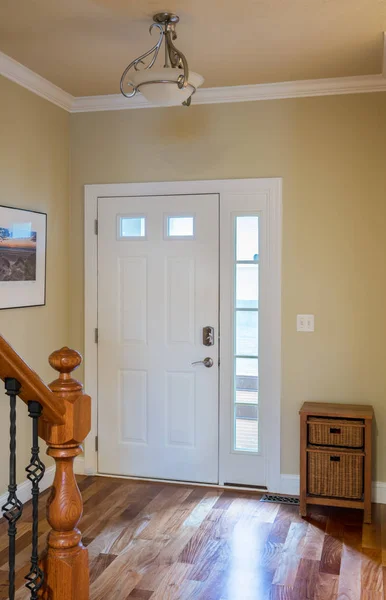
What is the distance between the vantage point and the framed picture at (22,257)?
143 inches

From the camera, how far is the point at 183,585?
9.35 feet

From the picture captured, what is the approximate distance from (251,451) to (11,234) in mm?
2085

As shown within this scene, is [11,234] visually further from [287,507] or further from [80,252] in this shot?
[287,507]

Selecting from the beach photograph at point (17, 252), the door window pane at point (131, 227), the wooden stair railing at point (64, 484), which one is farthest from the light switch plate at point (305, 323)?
the wooden stair railing at point (64, 484)

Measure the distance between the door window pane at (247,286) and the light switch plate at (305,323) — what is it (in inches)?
11.8

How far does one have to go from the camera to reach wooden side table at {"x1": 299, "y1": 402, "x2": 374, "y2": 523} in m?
3.63

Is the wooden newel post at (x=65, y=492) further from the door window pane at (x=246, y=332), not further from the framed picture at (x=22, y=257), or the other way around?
the door window pane at (x=246, y=332)

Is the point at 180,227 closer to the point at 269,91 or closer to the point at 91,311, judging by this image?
the point at 91,311

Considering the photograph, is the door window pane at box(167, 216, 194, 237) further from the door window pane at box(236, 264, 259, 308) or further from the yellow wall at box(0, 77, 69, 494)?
the yellow wall at box(0, 77, 69, 494)

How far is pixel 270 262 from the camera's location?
4059 millimetres

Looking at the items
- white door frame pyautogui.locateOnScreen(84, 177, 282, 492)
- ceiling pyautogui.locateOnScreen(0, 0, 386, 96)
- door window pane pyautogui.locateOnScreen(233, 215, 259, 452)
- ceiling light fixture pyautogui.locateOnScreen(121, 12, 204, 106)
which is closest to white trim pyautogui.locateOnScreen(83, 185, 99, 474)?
white door frame pyautogui.locateOnScreen(84, 177, 282, 492)

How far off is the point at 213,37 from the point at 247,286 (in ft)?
5.18

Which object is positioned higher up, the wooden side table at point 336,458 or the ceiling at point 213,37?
the ceiling at point 213,37

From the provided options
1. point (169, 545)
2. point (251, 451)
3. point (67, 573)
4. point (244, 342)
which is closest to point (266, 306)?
point (244, 342)
